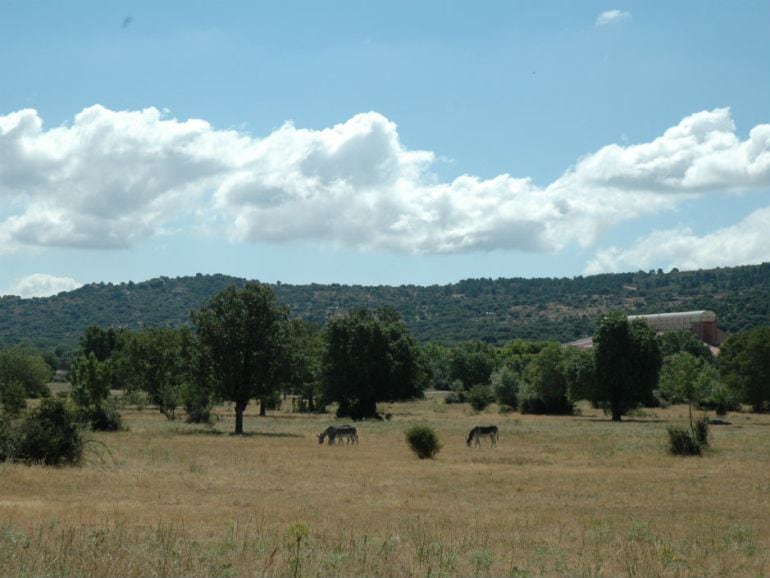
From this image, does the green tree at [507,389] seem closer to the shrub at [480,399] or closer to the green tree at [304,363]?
the shrub at [480,399]

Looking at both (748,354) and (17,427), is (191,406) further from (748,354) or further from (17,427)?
(748,354)

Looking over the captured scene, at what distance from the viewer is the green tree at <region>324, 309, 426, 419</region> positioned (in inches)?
3059

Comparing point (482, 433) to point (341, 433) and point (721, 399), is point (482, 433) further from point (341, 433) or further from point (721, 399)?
point (721, 399)

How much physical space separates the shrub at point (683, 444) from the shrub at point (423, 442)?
32.1 ft

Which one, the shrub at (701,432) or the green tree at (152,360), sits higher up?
the green tree at (152,360)

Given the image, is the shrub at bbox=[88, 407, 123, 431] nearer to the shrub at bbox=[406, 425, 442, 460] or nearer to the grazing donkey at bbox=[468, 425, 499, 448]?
the grazing donkey at bbox=[468, 425, 499, 448]

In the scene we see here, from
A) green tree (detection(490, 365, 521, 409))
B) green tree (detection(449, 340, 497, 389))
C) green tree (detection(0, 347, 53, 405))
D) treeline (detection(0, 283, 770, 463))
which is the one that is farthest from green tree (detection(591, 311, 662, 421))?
green tree (detection(449, 340, 497, 389))

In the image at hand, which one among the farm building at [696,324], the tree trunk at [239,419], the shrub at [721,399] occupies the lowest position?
the shrub at [721,399]

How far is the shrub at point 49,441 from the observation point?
31.3 meters

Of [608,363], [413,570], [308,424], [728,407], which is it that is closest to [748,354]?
[728,407]

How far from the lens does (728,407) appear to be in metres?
91.9

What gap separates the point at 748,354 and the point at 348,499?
71367 mm

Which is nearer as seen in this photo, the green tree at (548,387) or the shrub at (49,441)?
the shrub at (49,441)

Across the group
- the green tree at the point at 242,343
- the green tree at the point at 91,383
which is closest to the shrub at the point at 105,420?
the green tree at the point at 91,383
